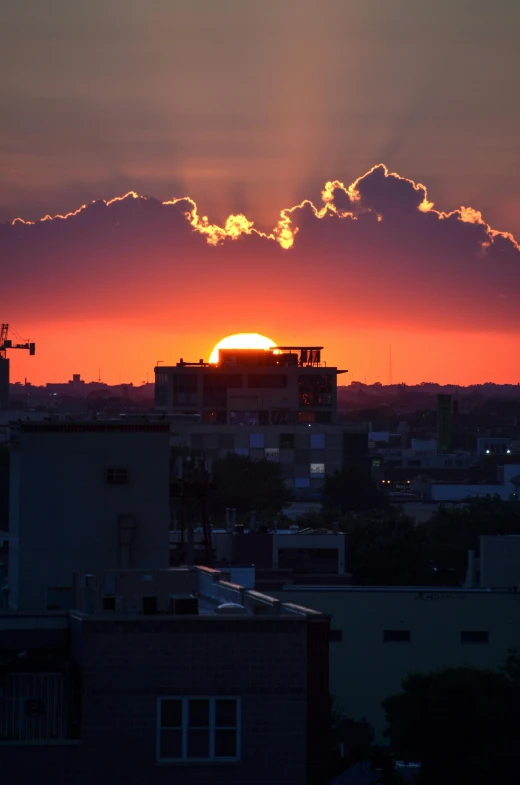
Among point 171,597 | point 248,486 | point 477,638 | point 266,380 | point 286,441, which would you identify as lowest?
point 477,638

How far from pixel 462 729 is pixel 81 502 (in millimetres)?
8625

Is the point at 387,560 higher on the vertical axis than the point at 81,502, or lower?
lower

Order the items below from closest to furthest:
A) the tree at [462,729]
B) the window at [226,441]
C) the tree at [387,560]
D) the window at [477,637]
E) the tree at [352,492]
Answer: the tree at [462,729] → the window at [477,637] → the tree at [387,560] → the tree at [352,492] → the window at [226,441]

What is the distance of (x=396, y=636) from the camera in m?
37.5

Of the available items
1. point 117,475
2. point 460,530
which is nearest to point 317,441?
point 460,530

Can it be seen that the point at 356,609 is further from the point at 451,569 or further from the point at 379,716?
the point at 451,569

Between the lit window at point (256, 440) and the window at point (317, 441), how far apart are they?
3.52 m

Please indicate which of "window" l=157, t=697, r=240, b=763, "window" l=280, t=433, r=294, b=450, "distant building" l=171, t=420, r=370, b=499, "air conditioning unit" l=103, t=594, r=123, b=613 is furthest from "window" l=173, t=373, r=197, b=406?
"window" l=157, t=697, r=240, b=763

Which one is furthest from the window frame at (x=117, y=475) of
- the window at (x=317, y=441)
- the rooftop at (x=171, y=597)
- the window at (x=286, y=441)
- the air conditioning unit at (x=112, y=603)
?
the window at (x=317, y=441)

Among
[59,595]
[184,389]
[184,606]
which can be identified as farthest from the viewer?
[184,389]

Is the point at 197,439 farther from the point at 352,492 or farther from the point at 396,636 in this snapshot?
the point at 396,636

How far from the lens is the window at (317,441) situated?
117 metres

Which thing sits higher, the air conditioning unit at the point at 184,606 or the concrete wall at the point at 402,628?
the air conditioning unit at the point at 184,606

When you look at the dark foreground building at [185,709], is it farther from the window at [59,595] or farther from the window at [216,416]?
the window at [216,416]
